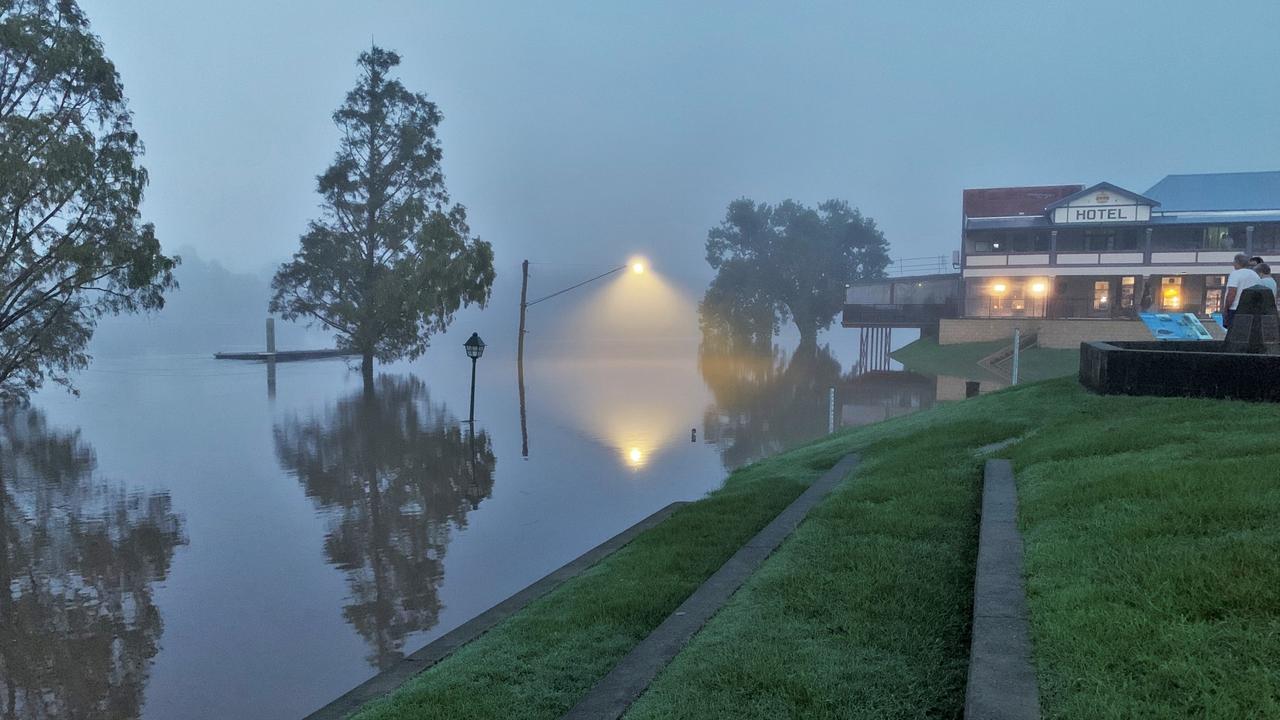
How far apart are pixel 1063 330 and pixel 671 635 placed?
42.3m

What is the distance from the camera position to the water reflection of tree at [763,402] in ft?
67.1

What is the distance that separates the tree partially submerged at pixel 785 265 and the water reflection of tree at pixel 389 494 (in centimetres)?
4498

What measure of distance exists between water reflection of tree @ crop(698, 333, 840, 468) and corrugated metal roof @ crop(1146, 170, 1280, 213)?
75.6 feet

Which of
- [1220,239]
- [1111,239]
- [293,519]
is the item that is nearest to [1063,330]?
[1111,239]

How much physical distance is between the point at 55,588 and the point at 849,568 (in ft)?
33.5

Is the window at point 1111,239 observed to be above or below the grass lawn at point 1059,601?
above

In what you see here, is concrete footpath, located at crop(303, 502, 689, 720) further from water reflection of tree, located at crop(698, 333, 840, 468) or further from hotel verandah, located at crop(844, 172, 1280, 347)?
hotel verandah, located at crop(844, 172, 1280, 347)

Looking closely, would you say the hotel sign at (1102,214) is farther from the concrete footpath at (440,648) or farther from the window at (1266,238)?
the concrete footpath at (440,648)

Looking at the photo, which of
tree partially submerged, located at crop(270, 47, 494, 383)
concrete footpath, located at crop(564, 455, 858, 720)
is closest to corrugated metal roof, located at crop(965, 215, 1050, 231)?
tree partially submerged, located at crop(270, 47, 494, 383)

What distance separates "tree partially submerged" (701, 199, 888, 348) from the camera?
67.6m

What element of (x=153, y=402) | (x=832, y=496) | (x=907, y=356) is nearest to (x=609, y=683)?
(x=832, y=496)

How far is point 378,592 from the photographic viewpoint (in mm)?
9273

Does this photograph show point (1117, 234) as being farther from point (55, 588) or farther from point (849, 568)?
point (55, 588)

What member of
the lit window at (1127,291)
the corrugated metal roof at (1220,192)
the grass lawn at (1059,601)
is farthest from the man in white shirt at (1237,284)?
the corrugated metal roof at (1220,192)
